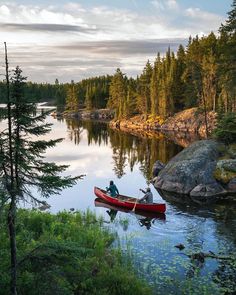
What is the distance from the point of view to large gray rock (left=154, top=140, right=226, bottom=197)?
117 feet

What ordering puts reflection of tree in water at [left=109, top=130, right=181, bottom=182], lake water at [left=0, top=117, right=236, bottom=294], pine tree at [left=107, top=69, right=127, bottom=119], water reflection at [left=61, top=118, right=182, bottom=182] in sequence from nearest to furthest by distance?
lake water at [left=0, top=117, right=236, bottom=294] → reflection of tree in water at [left=109, top=130, right=181, bottom=182] → water reflection at [left=61, top=118, right=182, bottom=182] → pine tree at [left=107, top=69, right=127, bottom=119]

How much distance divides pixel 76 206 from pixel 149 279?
15678 millimetres

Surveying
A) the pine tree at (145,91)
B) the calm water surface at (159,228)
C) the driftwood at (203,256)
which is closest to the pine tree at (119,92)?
the pine tree at (145,91)

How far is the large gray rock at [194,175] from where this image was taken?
35.8 metres

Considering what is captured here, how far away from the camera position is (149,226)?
27266 mm

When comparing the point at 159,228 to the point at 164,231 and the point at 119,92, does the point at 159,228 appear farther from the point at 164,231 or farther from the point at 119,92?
the point at 119,92

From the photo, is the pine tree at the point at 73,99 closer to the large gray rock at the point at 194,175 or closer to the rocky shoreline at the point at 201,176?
the large gray rock at the point at 194,175

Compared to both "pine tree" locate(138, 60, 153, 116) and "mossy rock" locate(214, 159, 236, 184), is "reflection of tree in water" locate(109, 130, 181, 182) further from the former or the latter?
"pine tree" locate(138, 60, 153, 116)

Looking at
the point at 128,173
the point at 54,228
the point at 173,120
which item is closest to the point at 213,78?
the point at 173,120

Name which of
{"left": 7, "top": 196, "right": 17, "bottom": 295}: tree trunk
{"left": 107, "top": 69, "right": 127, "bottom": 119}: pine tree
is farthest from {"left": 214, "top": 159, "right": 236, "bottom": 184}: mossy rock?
{"left": 107, "top": 69, "right": 127, "bottom": 119}: pine tree

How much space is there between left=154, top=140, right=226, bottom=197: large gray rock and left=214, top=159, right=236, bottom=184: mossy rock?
1.48ft

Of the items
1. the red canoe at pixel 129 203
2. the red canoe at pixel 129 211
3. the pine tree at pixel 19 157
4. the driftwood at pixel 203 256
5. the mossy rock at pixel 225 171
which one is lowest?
the red canoe at pixel 129 211

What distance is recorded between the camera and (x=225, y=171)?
120ft

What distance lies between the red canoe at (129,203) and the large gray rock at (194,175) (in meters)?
6.28
